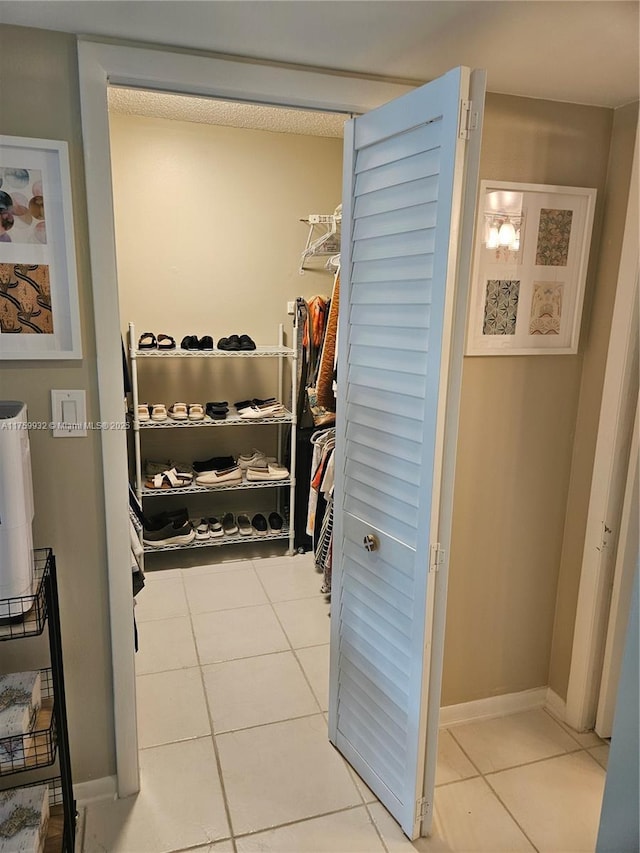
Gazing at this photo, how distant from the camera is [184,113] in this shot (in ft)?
10.5

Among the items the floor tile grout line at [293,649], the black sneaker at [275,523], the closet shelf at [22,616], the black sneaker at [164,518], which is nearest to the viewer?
the closet shelf at [22,616]

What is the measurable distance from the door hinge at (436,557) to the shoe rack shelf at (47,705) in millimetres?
1010

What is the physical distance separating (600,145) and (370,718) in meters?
2.07

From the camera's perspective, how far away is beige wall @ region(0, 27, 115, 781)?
144 cm

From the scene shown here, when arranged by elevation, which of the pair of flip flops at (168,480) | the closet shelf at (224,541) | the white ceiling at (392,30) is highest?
the white ceiling at (392,30)

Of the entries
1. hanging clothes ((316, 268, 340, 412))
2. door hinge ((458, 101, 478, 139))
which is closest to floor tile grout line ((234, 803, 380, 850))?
hanging clothes ((316, 268, 340, 412))

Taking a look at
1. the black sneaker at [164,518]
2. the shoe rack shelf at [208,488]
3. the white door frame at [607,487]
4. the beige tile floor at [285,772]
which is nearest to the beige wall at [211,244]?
the black sneaker at [164,518]

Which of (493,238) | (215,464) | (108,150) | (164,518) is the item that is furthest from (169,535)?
(493,238)

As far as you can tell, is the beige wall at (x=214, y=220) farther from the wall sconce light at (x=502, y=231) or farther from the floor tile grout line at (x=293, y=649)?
the wall sconce light at (x=502, y=231)

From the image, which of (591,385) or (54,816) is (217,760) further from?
(591,385)

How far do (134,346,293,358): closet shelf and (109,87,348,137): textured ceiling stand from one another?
129 cm

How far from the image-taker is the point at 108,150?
1.53 m

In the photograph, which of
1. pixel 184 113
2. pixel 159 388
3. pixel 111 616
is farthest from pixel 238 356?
pixel 111 616

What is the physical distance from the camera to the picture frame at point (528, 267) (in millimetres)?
1883
